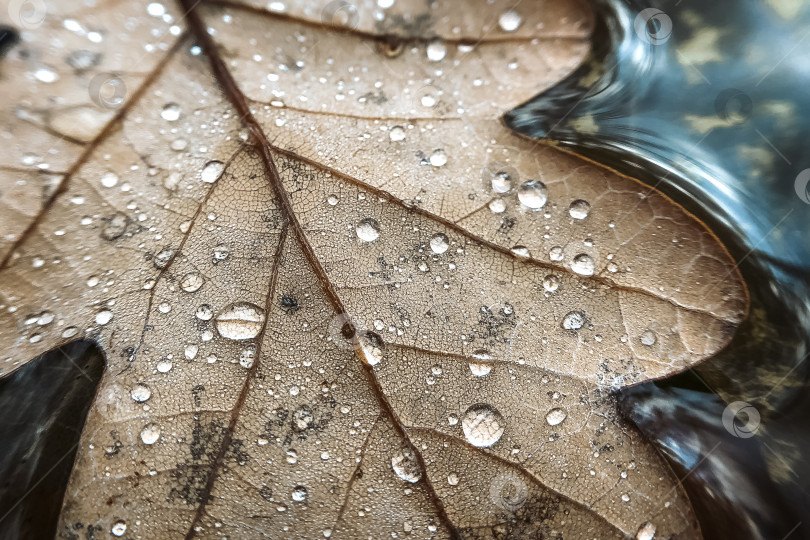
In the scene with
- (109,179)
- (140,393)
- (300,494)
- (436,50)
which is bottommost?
(300,494)

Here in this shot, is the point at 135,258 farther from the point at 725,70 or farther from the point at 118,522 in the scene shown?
the point at 725,70

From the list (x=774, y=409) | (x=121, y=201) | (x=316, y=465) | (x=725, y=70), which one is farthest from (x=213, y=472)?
(x=725, y=70)

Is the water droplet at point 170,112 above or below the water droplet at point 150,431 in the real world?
above

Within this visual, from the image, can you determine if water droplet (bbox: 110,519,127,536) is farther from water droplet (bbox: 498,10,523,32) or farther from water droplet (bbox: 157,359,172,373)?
water droplet (bbox: 498,10,523,32)

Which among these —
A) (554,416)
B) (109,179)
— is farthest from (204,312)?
(554,416)

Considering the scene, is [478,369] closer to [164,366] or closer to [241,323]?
[241,323]

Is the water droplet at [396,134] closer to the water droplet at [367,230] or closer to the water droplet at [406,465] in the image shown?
the water droplet at [367,230]

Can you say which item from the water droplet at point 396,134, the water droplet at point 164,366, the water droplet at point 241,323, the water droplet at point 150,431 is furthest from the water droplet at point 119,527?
the water droplet at point 396,134
